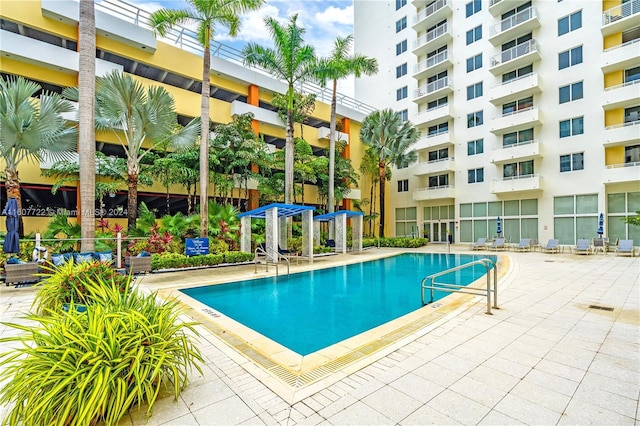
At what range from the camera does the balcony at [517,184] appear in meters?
20.8

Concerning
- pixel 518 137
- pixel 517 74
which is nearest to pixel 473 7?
pixel 517 74

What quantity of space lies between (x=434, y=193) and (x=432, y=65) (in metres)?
11.1

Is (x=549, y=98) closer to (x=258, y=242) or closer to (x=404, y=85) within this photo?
(x=404, y=85)

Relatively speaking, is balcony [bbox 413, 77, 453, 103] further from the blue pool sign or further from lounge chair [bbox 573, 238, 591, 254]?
the blue pool sign

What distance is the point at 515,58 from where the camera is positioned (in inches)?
861

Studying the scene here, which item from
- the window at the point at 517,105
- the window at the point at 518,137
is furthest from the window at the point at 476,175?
the window at the point at 517,105

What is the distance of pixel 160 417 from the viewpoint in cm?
271

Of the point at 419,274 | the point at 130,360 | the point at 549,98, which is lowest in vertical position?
the point at 419,274

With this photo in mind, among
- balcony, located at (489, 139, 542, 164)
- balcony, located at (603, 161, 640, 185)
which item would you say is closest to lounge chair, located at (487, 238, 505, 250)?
balcony, located at (489, 139, 542, 164)

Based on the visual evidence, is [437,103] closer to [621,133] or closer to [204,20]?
[621,133]

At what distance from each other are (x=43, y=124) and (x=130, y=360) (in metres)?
11.8

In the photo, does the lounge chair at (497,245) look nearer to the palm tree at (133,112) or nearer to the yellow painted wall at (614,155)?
the yellow painted wall at (614,155)

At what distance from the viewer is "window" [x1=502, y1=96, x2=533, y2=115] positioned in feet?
72.1

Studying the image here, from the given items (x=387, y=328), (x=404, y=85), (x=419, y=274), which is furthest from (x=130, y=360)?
(x=404, y=85)
